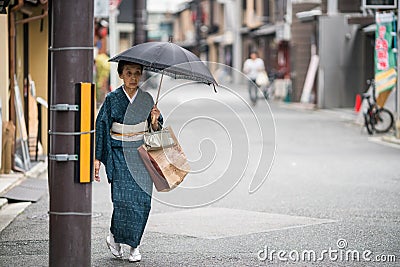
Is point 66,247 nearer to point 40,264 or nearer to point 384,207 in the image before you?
point 40,264

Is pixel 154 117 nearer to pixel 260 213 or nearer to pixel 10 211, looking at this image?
pixel 260 213

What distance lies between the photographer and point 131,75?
24.5 feet

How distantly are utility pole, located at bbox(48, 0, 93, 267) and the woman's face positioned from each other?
1.22m

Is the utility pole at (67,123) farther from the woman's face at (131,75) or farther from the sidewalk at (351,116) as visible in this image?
the sidewalk at (351,116)

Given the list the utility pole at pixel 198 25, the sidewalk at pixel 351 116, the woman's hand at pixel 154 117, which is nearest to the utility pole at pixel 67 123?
the woman's hand at pixel 154 117

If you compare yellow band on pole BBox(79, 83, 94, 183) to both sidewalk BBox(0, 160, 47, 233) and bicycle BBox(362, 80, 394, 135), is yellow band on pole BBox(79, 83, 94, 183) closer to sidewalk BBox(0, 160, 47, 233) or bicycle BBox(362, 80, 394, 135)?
sidewalk BBox(0, 160, 47, 233)

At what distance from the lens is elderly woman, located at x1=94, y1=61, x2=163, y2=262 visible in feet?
24.4

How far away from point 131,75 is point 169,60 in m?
0.42

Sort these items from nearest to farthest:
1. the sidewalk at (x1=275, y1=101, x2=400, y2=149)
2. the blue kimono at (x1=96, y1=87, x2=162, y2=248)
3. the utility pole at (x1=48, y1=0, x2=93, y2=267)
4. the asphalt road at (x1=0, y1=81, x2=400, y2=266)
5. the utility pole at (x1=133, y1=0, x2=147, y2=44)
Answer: the utility pole at (x1=48, y1=0, x2=93, y2=267) < the blue kimono at (x1=96, y1=87, x2=162, y2=248) < the asphalt road at (x1=0, y1=81, x2=400, y2=266) < the sidewalk at (x1=275, y1=101, x2=400, y2=149) < the utility pole at (x1=133, y1=0, x2=147, y2=44)

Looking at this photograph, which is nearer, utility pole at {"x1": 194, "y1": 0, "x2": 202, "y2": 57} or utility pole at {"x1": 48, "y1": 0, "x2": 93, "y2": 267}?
utility pole at {"x1": 48, "y1": 0, "x2": 93, "y2": 267}

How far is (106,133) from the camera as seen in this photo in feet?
24.4

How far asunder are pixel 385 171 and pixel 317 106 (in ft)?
56.4

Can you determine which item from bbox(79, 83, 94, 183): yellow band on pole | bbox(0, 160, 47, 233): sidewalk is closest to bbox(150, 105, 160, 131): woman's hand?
bbox(79, 83, 94, 183): yellow band on pole

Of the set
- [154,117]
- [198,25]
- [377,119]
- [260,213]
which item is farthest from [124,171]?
[198,25]
